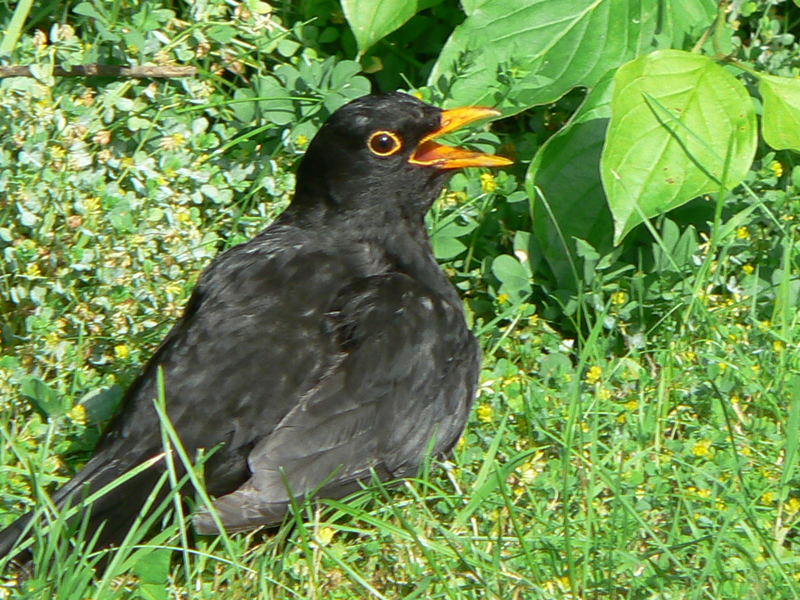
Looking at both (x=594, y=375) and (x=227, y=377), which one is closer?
(x=227, y=377)

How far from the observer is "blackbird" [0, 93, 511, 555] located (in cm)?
422

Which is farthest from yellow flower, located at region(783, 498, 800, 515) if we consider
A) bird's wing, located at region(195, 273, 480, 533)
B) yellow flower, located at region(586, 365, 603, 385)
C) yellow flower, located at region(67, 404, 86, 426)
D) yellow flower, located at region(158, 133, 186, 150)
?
yellow flower, located at region(158, 133, 186, 150)

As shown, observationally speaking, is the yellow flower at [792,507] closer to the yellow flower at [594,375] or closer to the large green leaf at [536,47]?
the yellow flower at [594,375]

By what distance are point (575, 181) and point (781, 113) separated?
0.78 metres

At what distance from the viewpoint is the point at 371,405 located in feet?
14.7

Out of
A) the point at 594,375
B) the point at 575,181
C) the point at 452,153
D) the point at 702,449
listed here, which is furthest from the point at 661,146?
the point at 702,449

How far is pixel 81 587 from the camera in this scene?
375 cm

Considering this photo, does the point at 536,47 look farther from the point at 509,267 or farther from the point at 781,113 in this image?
the point at 781,113

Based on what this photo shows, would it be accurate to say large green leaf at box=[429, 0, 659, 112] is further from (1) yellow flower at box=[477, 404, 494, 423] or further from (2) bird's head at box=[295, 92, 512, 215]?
(1) yellow flower at box=[477, 404, 494, 423]

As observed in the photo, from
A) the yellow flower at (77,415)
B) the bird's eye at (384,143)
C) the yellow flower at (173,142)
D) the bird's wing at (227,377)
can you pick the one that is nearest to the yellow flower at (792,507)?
the bird's wing at (227,377)

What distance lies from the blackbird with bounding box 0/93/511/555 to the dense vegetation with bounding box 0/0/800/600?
0.15m

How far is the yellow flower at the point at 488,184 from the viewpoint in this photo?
577cm

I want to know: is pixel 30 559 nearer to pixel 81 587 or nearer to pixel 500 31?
pixel 81 587

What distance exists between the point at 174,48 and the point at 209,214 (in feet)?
2.53
